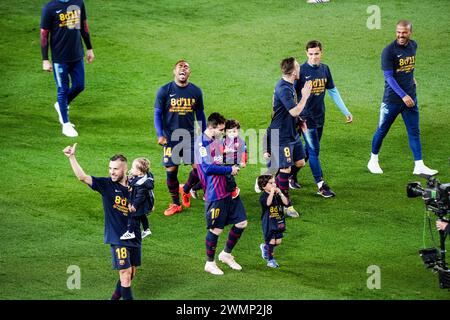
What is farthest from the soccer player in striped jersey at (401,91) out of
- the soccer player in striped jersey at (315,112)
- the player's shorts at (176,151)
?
the player's shorts at (176,151)

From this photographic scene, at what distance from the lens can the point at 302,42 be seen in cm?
2070

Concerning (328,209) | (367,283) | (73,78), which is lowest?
(367,283)

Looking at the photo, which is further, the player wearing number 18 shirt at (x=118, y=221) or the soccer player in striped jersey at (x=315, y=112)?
the soccer player in striped jersey at (x=315, y=112)

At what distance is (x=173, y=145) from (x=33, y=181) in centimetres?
232

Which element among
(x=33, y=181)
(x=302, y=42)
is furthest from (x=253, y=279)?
(x=302, y=42)

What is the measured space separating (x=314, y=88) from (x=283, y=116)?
3.51 feet

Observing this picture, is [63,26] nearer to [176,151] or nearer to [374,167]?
[176,151]

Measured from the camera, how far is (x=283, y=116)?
13414mm

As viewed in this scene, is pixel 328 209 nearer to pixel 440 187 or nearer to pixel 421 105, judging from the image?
pixel 440 187

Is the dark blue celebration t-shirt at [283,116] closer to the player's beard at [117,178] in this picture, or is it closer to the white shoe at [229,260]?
the white shoe at [229,260]

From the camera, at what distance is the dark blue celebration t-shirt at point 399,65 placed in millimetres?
14820

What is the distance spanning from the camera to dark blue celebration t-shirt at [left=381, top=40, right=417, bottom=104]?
1482cm

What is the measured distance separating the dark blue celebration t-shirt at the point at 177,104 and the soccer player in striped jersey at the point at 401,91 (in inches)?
116

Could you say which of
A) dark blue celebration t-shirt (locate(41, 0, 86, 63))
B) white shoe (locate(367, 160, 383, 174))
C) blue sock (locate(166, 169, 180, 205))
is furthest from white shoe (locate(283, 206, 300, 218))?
dark blue celebration t-shirt (locate(41, 0, 86, 63))
